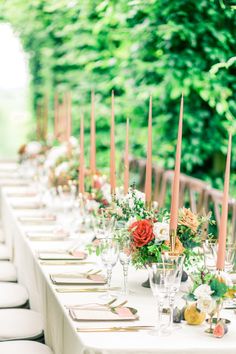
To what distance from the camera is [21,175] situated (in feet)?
22.1

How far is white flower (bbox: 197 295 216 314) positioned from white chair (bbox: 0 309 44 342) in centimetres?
102

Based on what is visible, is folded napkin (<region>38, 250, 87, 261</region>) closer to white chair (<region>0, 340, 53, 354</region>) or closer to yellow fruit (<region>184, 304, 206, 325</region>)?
white chair (<region>0, 340, 53, 354</region>)

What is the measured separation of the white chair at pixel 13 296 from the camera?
390 centimetres

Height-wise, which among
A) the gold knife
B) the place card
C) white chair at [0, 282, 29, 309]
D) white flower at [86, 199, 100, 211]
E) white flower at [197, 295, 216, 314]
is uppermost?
white flower at [86, 199, 100, 211]

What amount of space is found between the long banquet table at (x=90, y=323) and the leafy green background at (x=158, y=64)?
1357 mm

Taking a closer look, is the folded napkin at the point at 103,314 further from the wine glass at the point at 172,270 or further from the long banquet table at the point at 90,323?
the wine glass at the point at 172,270

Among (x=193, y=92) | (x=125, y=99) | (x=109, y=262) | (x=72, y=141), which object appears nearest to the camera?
(x=109, y=262)

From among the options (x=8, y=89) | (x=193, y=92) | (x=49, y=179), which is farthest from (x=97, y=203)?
(x=8, y=89)

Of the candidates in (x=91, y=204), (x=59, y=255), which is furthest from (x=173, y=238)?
(x=91, y=204)

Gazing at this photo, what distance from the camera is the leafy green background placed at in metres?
5.20

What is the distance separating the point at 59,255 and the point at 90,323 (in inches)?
41.1

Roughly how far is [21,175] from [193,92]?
1636mm

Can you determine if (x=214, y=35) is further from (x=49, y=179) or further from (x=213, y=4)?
(x=49, y=179)

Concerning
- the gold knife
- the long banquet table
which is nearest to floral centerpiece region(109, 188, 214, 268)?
the long banquet table
